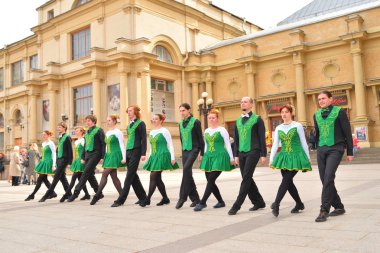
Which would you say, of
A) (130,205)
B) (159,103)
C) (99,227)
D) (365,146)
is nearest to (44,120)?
(159,103)

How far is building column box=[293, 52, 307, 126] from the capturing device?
92.4 ft

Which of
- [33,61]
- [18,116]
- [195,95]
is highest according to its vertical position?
[33,61]

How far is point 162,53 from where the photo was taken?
3303 centimetres

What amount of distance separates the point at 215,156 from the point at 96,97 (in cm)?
2567

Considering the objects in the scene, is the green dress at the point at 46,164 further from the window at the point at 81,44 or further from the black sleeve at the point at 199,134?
the window at the point at 81,44

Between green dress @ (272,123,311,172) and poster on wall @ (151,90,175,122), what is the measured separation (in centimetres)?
2533

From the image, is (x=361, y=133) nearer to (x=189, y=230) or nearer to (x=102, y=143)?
(x=102, y=143)

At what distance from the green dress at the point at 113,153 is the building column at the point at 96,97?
23148 mm

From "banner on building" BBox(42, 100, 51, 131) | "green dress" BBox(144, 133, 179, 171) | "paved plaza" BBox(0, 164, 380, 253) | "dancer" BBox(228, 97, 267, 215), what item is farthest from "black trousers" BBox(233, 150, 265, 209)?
"banner on building" BBox(42, 100, 51, 131)

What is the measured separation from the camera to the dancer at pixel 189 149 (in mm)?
7703

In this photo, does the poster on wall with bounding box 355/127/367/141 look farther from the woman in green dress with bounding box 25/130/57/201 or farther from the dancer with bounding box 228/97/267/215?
the dancer with bounding box 228/97/267/215

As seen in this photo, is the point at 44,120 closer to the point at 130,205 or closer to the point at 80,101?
the point at 80,101

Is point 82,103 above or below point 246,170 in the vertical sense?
above

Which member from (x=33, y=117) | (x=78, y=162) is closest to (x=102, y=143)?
(x=78, y=162)
